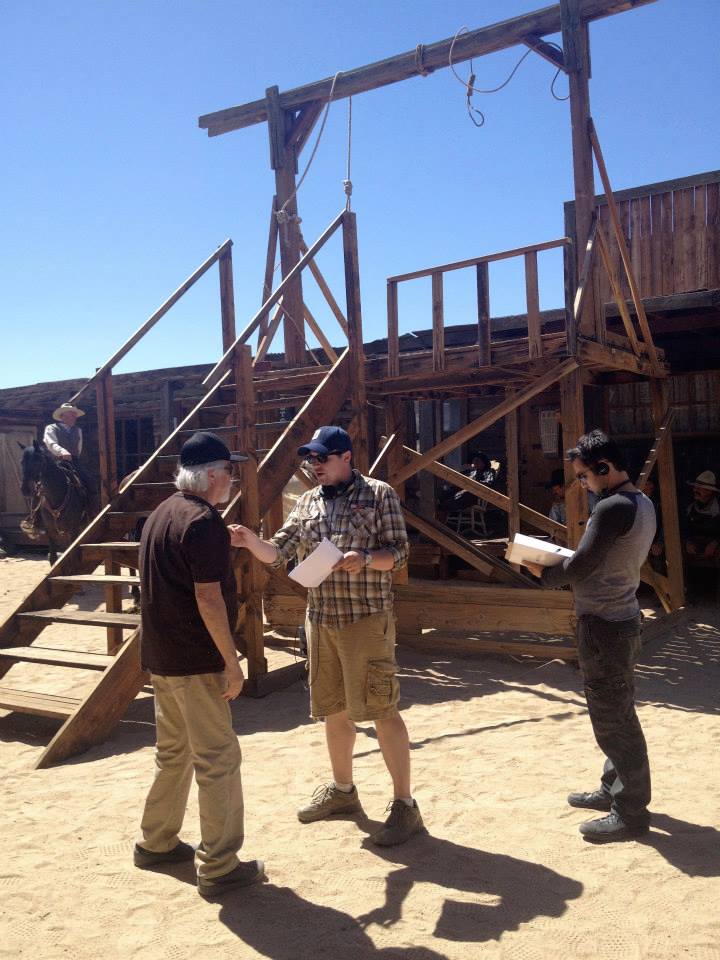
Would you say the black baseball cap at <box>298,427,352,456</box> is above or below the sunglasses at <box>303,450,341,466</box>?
above

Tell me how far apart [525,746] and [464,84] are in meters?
6.20

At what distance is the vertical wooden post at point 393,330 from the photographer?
25.3 feet

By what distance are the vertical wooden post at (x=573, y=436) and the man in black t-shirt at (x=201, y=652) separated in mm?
4184

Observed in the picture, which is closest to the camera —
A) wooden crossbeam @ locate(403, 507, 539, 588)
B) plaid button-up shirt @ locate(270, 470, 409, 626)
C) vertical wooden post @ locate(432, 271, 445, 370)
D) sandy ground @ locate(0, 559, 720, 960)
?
sandy ground @ locate(0, 559, 720, 960)

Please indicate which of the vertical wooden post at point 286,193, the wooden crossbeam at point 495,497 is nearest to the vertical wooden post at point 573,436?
the wooden crossbeam at point 495,497

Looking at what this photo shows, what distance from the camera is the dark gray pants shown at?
3.53 metres

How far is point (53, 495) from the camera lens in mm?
11000

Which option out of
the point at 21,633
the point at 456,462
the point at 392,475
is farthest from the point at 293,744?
the point at 456,462

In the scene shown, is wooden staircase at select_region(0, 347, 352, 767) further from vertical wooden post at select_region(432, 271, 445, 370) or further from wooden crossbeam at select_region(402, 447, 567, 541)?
wooden crossbeam at select_region(402, 447, 567, 541)

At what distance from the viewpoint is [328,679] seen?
12.2 ft

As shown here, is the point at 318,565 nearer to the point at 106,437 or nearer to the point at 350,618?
the point at 350,618

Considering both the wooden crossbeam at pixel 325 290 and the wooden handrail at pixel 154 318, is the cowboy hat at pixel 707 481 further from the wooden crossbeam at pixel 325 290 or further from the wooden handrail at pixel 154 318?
the wooden handrail at pixel 154 318

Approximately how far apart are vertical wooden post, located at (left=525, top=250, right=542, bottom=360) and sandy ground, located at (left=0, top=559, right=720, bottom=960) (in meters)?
3.08

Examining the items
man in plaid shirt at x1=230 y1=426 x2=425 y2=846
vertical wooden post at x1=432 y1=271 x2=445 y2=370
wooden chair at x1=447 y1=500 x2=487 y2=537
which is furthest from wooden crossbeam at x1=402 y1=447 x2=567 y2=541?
man in plaid shirt at x1=230 y1=426 x2=425 y2=846
